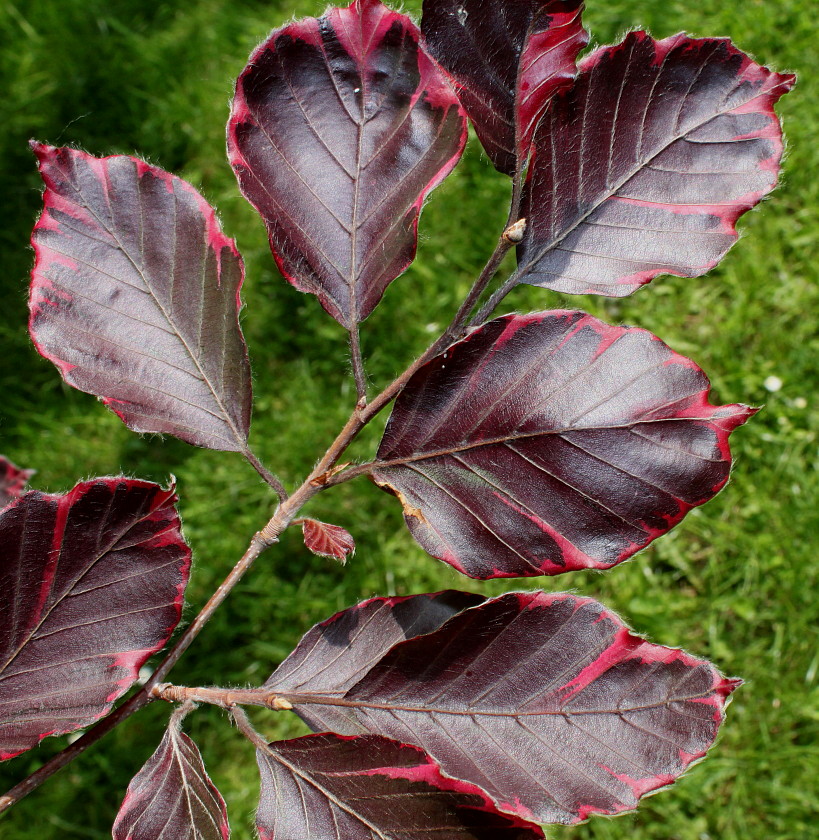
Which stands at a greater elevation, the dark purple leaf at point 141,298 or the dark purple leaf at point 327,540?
the dark purple leaf at point 141,298

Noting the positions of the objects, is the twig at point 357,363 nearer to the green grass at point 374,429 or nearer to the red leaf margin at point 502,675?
the red leaf margin at point 502,675

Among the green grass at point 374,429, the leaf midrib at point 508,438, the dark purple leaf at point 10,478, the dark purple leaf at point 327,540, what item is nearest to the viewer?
the leaf midrib at point 508,438

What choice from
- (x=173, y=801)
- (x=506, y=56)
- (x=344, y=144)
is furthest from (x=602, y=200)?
(x=173, y=801)

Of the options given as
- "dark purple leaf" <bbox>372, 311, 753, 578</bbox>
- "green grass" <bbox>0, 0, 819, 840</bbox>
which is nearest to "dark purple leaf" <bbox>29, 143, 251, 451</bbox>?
"dark purple leaf" <bbox>372, 311, 753, 578</bbox>

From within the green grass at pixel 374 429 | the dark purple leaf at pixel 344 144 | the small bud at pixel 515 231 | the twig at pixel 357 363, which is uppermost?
the dark purple leaf at pixel 344 144

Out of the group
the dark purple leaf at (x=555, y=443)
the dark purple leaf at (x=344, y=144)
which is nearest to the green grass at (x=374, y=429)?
the dark purple leaf at (x=344, y=144)

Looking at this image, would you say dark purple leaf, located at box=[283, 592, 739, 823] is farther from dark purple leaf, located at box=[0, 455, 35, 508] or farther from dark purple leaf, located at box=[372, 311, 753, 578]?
dark purple leaf, located at box=[0, 455, 35, 508]
